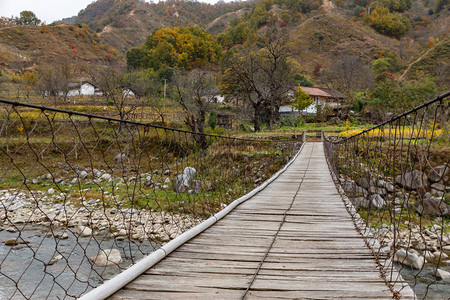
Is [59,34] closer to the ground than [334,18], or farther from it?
closer to the ground

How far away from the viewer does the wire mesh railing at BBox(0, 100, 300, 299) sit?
2281mm

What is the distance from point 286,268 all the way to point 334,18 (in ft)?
242

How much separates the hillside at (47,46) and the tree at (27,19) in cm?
703

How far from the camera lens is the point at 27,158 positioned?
14.7 meters

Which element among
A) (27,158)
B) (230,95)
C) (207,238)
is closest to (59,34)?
(230,95)

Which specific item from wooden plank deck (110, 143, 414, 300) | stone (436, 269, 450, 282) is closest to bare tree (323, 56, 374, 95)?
stone (436, 269, 450, 282)

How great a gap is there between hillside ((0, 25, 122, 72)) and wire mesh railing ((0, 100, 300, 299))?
3650 cm

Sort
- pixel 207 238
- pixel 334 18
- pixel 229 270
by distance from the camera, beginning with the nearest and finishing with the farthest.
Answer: pixel 229 270 < pixel 207 238 < pixel 334 18

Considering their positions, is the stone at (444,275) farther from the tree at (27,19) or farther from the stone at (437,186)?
the tree at (27,19)

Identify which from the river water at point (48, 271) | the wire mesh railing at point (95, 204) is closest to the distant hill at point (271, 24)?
the wire mesh railing at point (95, 204)

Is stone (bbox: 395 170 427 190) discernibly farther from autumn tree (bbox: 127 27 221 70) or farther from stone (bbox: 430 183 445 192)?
autumn tree (bbox: 127 27 221 70)

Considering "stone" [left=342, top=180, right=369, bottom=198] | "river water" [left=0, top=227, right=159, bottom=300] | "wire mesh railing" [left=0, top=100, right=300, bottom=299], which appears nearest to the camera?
"wire mesh railing" [left=0, top=100, right=300, bottom=299]

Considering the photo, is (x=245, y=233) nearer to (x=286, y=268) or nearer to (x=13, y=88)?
(x=286, y=268)

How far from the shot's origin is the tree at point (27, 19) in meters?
62.7
